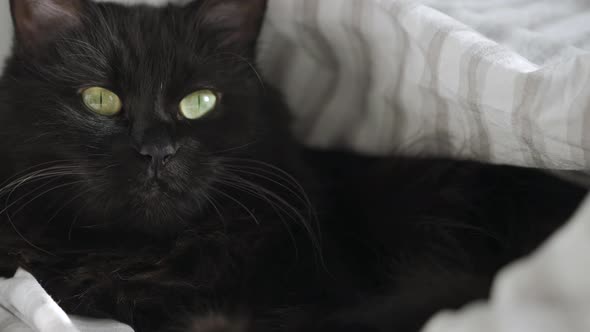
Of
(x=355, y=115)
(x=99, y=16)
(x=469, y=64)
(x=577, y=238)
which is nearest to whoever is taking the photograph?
(x=577, y=238)

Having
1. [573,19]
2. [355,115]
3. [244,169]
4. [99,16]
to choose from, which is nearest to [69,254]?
[244,169]

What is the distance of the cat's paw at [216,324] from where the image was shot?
3.82ft

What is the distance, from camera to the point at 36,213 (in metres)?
1.24

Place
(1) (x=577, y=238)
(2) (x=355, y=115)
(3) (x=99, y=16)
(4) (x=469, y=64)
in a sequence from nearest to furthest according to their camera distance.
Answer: (1) (x=577, y=238)
(4) (x=469, y=64)
(3) (x=99, y=16)
(2) (x=355, y=115)

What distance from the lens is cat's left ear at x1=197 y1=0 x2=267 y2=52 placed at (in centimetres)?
142

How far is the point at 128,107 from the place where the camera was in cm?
121

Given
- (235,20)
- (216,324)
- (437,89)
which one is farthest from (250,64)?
(216,324)

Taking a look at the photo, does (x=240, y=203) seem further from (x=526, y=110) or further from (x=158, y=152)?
(x=526, y=110)

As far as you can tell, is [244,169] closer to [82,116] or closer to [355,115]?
[82,116]

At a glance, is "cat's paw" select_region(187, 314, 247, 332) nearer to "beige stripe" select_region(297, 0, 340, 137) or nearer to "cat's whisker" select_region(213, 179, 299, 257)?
"cat's whisker" select_region(213, 179, 299, 257)

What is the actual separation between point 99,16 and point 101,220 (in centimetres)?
45

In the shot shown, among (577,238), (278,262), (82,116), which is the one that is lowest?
(278,262)

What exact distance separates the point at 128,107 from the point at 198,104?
16 cm

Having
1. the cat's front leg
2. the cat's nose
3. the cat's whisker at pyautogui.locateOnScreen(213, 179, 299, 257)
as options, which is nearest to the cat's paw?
the cat's front leg
